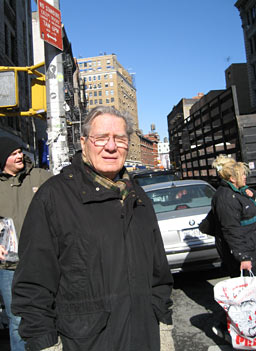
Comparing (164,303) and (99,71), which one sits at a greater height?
(99,71)

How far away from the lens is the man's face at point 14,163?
2.97 m

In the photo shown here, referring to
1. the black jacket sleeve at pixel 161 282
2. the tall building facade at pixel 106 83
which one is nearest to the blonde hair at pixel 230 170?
the black jacket sleeve at pixel 161 282

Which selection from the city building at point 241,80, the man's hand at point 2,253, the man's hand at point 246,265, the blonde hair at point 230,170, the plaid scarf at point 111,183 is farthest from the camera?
the city building at point 241,80

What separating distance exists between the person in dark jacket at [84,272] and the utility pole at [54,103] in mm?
3032

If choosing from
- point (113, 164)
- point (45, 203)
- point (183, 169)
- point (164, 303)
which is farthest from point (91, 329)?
point (183, 169)

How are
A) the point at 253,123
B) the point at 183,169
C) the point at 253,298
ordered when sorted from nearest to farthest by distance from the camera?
the point at 253,298, the point at 253,123, the point at 183,169

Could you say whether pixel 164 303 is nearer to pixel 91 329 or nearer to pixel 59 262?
pixel 91 329

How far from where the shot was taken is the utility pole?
4746 millimetres

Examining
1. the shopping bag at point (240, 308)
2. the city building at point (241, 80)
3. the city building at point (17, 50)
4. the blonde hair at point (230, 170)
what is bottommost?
the shopping bag at point (240, 308)

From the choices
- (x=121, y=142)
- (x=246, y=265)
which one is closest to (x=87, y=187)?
(x=121, y=142)

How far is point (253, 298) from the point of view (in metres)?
2.98

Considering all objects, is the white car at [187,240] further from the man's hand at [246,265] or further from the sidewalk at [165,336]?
the sidewalk at [165,336]

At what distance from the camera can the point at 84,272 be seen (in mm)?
1631

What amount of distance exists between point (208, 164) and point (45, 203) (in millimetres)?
9399
